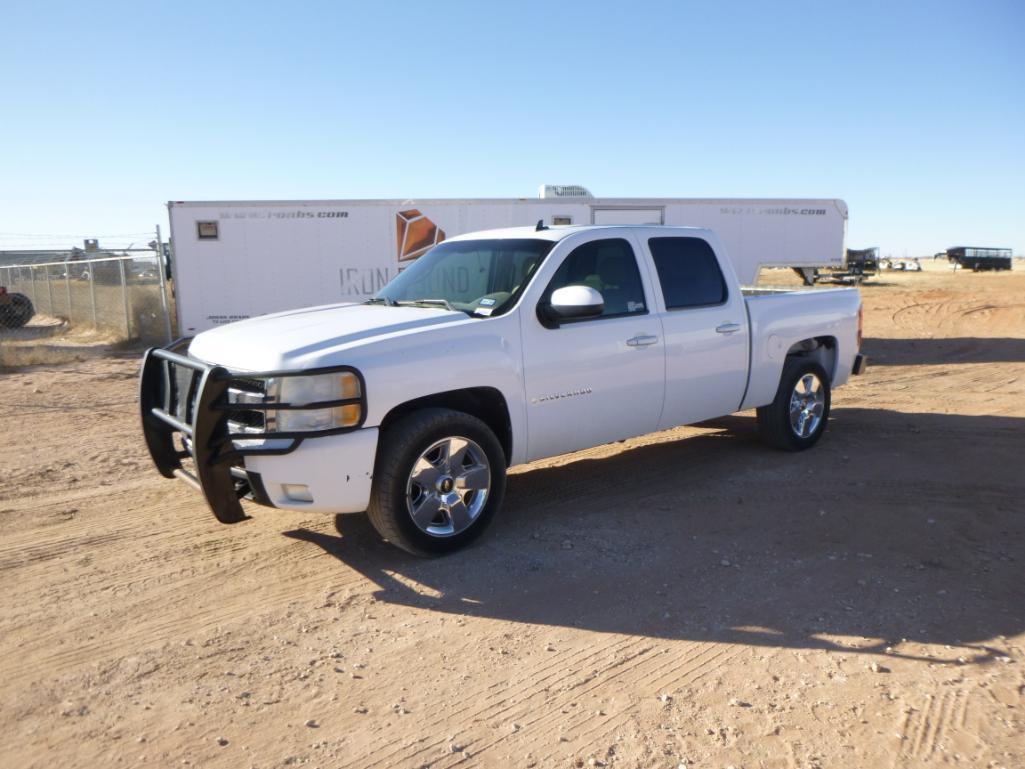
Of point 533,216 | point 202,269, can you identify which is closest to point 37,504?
point 202,269

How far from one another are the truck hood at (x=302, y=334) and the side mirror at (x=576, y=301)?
606mm

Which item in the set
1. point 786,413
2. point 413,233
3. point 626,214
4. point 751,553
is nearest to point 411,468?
point 751,553

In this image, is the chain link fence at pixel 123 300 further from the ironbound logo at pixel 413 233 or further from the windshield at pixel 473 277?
the windshield at pixel 473 277

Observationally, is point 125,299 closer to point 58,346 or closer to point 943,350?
point 58,346

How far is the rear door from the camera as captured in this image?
5.89m

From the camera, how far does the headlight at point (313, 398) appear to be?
13.8 feet

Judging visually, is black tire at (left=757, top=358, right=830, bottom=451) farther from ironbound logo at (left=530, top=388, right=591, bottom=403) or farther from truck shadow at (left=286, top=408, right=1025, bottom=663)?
ironbound logo at (left=530, top=388, right=591, bottom=403)

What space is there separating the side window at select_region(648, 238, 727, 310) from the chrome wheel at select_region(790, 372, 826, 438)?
1375 mm

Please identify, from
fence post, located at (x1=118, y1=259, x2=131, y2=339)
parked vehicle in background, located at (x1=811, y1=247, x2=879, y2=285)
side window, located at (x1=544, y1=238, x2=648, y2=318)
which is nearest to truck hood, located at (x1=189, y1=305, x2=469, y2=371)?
side window, located at (x1=544, y1=238, x2=648, y2=318)

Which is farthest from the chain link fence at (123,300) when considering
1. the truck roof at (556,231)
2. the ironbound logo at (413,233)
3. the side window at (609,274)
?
the side window at (609,274)

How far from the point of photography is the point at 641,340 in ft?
18.3

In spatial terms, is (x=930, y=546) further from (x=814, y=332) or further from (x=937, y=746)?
(x=814, y=332)

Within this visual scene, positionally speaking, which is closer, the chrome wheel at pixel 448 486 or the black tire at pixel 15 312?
the chrome wheel at pixel 448 486

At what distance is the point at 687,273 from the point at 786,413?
1704mm
